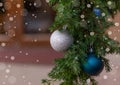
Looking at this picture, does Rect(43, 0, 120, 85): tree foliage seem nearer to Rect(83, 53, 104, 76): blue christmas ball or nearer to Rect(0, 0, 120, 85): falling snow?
Rect(83, 53, 104, 76): blue christmas ball

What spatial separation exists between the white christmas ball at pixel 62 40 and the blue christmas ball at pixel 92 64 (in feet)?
0.64

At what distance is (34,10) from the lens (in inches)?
231

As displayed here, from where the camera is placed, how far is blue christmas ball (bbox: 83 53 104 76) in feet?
10.2

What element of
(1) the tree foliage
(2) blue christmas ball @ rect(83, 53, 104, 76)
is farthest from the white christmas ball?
(2) blue christmas ball @ rect(83, 53, 104, 76)

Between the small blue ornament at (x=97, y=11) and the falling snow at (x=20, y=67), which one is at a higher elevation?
the small blue ornament at (x=97, y=11)

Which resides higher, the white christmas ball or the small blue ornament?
the small blue ornament

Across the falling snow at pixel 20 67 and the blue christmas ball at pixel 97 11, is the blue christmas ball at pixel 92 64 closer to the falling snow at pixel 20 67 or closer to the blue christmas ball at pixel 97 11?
the blue christmas ball at pixel 97 11

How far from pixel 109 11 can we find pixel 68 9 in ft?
1.14

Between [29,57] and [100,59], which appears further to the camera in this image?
[29,57]

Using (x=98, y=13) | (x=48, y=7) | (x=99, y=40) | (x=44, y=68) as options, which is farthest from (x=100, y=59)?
(x=48, y=7)

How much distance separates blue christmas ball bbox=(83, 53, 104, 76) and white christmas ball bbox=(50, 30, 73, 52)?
0.19 meters

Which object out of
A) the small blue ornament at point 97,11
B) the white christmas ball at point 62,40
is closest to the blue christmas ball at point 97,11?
the small blue ornament at point 97,11

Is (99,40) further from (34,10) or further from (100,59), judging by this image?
(34,10)

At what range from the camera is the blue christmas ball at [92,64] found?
3098 mm
